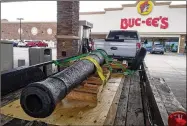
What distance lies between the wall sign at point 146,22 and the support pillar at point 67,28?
26733 millimetres

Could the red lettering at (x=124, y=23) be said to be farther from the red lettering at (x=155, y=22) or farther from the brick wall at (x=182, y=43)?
the brick wall at (x=182, y=43)

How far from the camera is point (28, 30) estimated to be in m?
47.0

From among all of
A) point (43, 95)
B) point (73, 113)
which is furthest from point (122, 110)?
point (43, 95)

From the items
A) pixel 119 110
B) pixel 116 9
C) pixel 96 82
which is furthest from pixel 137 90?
pixel 116 9

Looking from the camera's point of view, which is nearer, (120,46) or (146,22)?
(120,46)

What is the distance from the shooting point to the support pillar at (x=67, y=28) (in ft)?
27.2

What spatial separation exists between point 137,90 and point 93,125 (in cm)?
231

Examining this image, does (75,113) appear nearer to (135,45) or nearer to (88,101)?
(88,101)

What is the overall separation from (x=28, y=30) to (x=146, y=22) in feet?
93.0

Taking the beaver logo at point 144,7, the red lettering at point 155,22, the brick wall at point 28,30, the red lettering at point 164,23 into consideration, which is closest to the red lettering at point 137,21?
the beaver logo at point 144,7

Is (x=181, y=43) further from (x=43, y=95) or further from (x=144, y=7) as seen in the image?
(x=43, y=95)

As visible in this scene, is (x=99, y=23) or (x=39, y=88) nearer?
(x=39, y=88)

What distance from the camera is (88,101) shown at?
3389 millimetres

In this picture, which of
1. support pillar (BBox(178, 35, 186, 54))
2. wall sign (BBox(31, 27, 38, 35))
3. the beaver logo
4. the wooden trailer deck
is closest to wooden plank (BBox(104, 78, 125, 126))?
the wooden trailer deck
